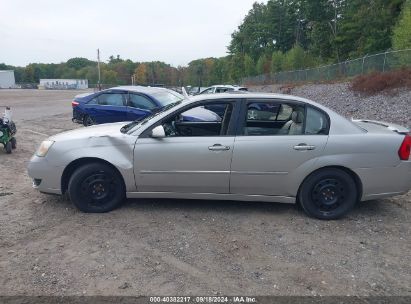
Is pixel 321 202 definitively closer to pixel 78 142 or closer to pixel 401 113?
pixel 78 142

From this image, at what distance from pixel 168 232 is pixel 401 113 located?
1157cm

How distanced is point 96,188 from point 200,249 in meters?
1.69

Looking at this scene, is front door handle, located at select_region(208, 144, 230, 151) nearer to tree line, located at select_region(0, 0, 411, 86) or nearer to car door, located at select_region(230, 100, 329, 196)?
car door, located at select_region(230, 100, 329, 196)

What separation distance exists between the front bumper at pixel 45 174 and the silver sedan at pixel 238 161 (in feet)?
0.04

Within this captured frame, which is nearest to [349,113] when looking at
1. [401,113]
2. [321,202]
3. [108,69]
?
[401,113]

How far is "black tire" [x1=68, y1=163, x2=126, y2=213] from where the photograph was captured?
4.58 m

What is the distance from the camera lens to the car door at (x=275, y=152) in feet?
14.3

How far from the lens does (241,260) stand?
11.6 ft

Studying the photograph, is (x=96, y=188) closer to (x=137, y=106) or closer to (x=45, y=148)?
(x=45, y=148)

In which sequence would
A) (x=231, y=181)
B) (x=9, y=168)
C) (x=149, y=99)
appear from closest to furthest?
(x=231, y=181)
(x=9, y=168)
(x=149, y=99)

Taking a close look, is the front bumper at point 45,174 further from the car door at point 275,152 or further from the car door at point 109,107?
the car door at point 109,107

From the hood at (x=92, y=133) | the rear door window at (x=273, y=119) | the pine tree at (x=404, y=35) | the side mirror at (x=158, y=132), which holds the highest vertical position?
the pine tree at (x=404, y=35)

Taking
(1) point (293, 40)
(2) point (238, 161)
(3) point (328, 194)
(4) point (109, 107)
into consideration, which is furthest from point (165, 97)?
(1) point (293, 40)

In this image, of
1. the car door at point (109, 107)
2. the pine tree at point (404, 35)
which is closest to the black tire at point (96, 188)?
the car door at point (109, 107)
